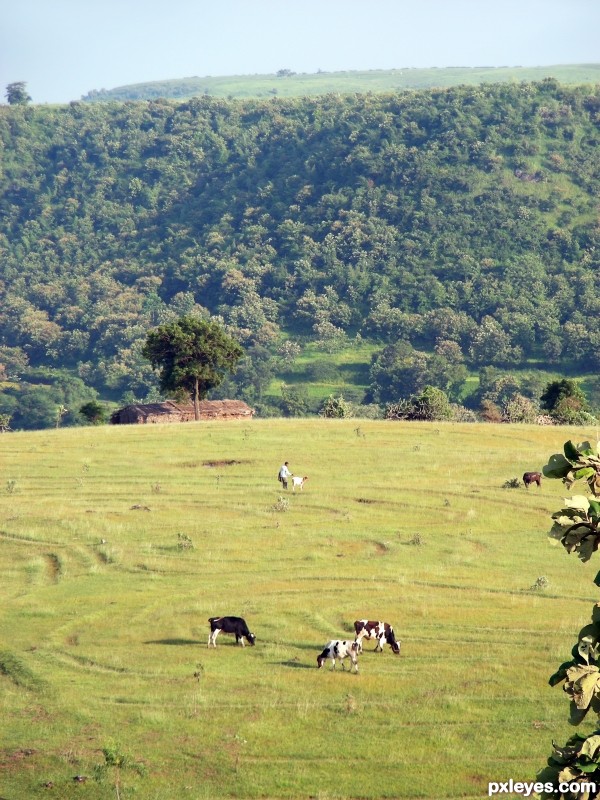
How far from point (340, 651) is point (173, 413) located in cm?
5977

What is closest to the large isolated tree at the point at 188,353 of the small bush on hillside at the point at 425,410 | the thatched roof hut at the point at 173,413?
the thatched roof hut at the point at 173,413

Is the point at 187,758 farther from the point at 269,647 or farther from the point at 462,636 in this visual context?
the point at 462,636

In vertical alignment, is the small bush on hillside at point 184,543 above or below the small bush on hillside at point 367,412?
above

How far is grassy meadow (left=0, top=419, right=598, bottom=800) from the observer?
1022 inches

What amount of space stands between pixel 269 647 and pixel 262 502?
68.0 ft

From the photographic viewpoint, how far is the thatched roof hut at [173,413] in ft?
294

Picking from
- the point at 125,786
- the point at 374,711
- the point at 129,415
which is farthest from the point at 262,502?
the point at 129,415

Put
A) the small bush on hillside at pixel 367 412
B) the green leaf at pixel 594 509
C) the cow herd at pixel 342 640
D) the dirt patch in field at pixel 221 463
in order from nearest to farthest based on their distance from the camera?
the green leaf at pixel 594 509, the cow herd at pixel 342 640, the dirt patch in field at pixel 221 463, the small bush on hillside at pixel 367 412

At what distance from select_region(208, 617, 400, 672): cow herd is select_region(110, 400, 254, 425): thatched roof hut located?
53.9m

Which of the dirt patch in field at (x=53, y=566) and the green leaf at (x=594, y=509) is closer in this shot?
the green leaf at (x=594, y=509)

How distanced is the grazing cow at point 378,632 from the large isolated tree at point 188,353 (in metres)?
55.1

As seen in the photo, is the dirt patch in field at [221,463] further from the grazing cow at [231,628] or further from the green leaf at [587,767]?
the green leaf at [587,767]

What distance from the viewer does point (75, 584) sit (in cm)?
4209

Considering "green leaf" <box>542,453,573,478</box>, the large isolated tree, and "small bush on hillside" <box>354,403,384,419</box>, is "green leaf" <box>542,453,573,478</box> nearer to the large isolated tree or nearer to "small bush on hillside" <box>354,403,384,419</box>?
the large isolated tree
